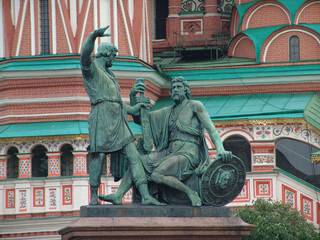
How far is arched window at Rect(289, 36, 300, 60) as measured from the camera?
35.2m

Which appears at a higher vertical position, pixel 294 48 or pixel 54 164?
pixel 294 48

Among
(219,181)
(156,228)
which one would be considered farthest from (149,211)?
(219,181)

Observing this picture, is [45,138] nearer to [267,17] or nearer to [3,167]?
[3,167]

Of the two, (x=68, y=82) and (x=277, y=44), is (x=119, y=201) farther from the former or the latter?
(x=277, y=44)

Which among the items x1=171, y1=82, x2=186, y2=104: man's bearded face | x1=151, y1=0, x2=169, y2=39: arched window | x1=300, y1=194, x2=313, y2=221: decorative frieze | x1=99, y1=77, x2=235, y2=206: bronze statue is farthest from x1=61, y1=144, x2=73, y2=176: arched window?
x1=171, y1=82, x2=186, y2=104: man's bearded face

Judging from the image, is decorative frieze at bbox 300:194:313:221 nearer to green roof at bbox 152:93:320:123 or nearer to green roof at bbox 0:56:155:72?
green roof at bbox 152:93:320:123

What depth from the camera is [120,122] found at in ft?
59.4

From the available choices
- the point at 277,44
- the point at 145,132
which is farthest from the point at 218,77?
the point at 145,132

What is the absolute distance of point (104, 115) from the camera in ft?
→ 59.1

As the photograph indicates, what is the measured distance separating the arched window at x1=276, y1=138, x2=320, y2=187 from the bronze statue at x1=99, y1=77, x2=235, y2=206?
14193 millimetres

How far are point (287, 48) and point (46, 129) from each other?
818 centimetres

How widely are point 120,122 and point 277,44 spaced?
58.8ft

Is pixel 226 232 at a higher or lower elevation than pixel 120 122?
lower

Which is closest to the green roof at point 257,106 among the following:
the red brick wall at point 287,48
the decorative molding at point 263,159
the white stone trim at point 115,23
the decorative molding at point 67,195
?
the decorative molding at point 263,159
